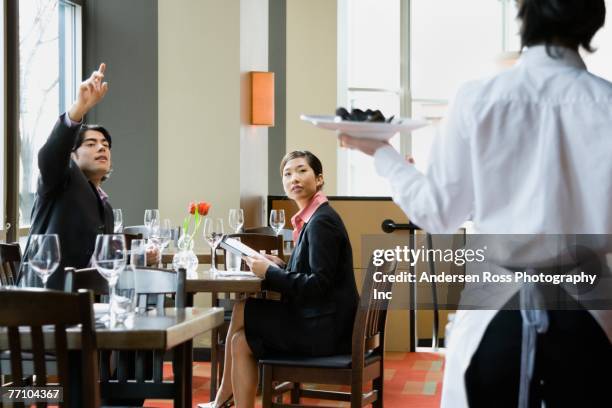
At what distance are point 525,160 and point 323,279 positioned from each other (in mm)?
2439

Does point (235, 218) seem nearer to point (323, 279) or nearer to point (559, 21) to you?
point (323, 279)

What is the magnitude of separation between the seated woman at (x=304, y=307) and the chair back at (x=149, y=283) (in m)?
1.02

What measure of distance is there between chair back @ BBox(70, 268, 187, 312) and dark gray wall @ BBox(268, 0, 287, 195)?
6800 millimetres

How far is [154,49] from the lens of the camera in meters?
7.25

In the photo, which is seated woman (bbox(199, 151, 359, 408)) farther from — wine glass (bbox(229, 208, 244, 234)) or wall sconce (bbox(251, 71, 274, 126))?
wall sconce (bbox(251, 71, 274, 126))

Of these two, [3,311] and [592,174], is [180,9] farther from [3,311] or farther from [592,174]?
[592,174]

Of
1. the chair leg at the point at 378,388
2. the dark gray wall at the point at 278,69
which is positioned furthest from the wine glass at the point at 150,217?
the dark gray wall at the point at 278,69

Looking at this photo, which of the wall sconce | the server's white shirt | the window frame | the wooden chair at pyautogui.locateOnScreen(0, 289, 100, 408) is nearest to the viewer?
the server's white shirt

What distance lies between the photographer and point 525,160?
189cm

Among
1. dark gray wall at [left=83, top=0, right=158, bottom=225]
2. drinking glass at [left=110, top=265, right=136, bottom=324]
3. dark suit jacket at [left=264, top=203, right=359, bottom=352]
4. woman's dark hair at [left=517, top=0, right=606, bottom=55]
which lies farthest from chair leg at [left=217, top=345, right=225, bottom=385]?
woman's dark hair at [left=517, top=0, right=606, bottom=55]

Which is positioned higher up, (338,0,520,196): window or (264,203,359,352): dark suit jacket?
(338,0,520,196): window

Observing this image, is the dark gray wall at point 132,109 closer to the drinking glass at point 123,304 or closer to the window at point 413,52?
the drinking glass at point 123,304

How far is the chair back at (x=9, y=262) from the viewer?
4.38 m

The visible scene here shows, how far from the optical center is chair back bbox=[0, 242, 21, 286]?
438 centimetres
